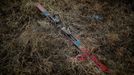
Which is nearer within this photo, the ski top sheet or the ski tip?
the ski top sheet

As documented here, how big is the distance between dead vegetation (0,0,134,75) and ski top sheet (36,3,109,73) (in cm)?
7

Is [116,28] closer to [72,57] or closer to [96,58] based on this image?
[96,58]

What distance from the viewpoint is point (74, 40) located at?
2.74 m

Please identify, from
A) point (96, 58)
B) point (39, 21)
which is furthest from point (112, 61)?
point (39, 21)

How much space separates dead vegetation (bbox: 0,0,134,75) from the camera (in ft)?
8.02

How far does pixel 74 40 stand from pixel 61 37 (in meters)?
0.20

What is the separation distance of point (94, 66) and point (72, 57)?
315mm

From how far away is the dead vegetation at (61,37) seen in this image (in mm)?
2444

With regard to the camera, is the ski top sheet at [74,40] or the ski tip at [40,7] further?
the ski tip at [40,7]

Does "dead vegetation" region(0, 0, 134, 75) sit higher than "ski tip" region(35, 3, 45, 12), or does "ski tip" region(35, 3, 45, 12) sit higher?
"ski tip" region(35, 3, 45, 12)

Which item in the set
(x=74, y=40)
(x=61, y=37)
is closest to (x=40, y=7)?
(x=61, y=37)

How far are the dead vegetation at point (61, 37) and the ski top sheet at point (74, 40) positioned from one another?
2.8 inches

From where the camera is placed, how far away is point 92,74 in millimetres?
2426

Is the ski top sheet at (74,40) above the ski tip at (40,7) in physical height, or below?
below
